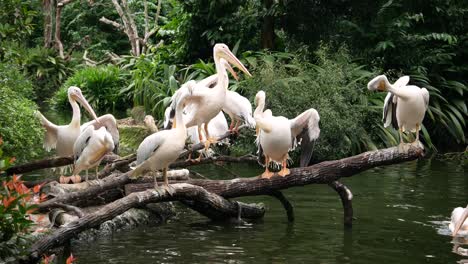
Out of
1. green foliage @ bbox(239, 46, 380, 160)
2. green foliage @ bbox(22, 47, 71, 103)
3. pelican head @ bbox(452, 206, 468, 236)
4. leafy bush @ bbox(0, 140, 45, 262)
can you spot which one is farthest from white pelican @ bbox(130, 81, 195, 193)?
green foliage @ bbox(22, 47, 71, 103)

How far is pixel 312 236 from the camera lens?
9.04 m

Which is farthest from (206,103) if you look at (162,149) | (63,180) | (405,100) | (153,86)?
(153,86)

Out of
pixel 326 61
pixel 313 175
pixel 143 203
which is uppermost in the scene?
pixel 326 61

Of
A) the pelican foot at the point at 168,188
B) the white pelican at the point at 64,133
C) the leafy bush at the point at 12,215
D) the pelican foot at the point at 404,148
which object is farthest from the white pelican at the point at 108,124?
the leafy bush at the point at 12,215

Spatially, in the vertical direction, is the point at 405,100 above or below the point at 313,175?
above

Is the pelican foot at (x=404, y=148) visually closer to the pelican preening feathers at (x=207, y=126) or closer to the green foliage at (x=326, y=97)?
the pelican preening feathers at (x=207, y=126)

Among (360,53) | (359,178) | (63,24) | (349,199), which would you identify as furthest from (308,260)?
(63,24)

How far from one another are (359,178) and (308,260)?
5927 millimetres

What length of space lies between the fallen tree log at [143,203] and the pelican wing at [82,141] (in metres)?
1.12

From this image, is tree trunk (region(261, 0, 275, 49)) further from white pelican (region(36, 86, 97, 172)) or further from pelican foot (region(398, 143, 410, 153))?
pelican foot (region(398, 143, 410, 153))

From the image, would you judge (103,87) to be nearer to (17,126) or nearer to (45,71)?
(45,71)

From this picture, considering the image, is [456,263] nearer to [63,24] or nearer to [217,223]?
[217,223]

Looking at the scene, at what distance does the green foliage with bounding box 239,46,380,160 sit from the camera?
47.0ft

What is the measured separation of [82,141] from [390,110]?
3.89 m
